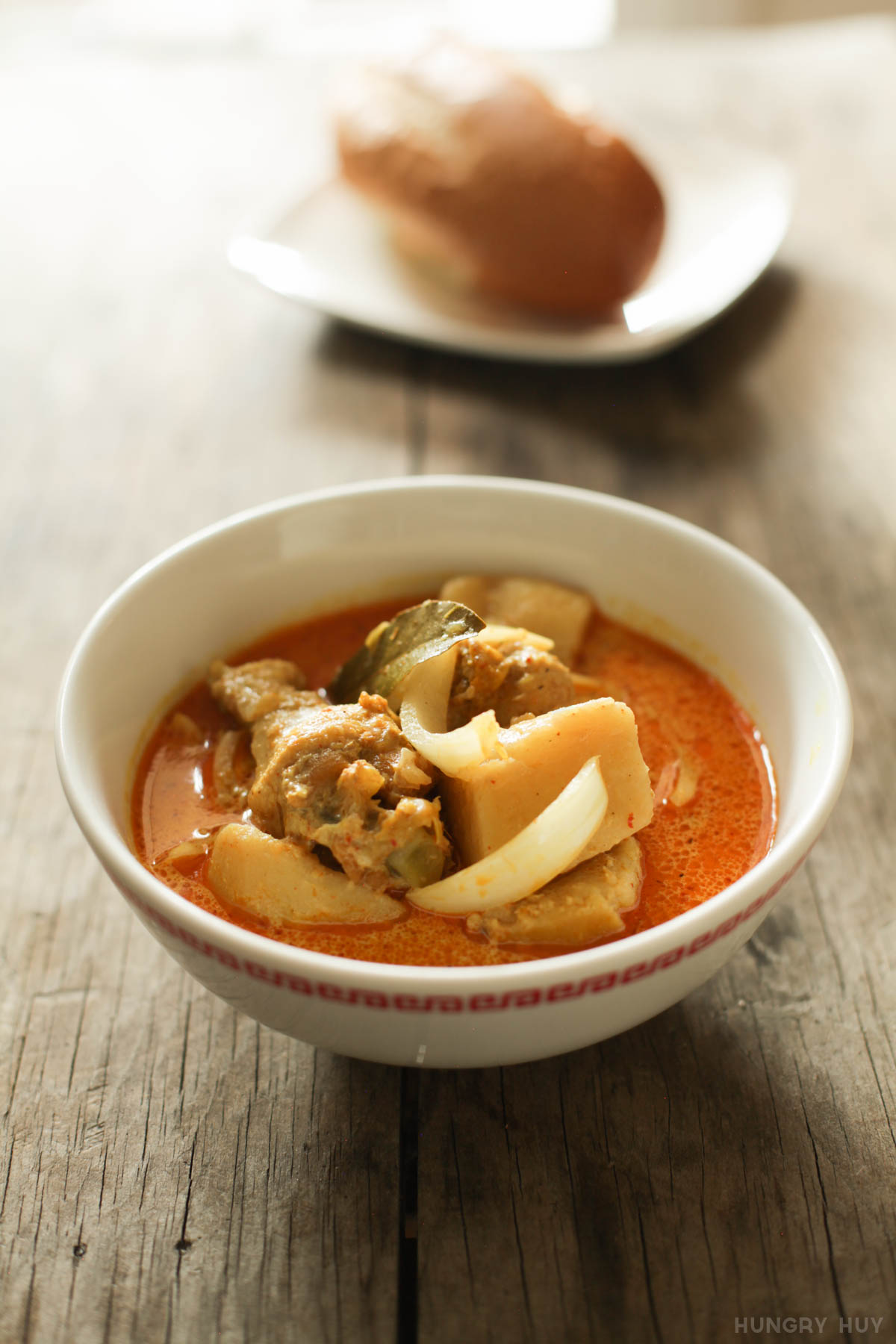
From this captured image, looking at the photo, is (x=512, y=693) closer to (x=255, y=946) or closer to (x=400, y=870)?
(x=400, y=870)

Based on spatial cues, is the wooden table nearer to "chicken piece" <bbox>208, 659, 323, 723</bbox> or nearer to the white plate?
the white plate

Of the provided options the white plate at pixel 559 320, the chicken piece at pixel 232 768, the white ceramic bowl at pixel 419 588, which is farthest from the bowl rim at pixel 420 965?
the white plate at pixel 559 320

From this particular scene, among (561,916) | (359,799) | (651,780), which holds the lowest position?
(651,780)

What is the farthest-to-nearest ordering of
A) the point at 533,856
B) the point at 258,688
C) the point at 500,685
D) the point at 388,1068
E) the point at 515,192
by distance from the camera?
the point at 515,192 < the point at 258,688 < the point at 500,685 < the point at 388,1068 < the point at 533,856

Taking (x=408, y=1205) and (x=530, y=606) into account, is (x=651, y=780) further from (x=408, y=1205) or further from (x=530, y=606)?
(x=408, y=1205)

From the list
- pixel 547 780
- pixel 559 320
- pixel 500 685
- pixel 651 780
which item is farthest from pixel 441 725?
pixel 559 320

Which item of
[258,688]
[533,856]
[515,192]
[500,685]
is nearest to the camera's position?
[533,856]
